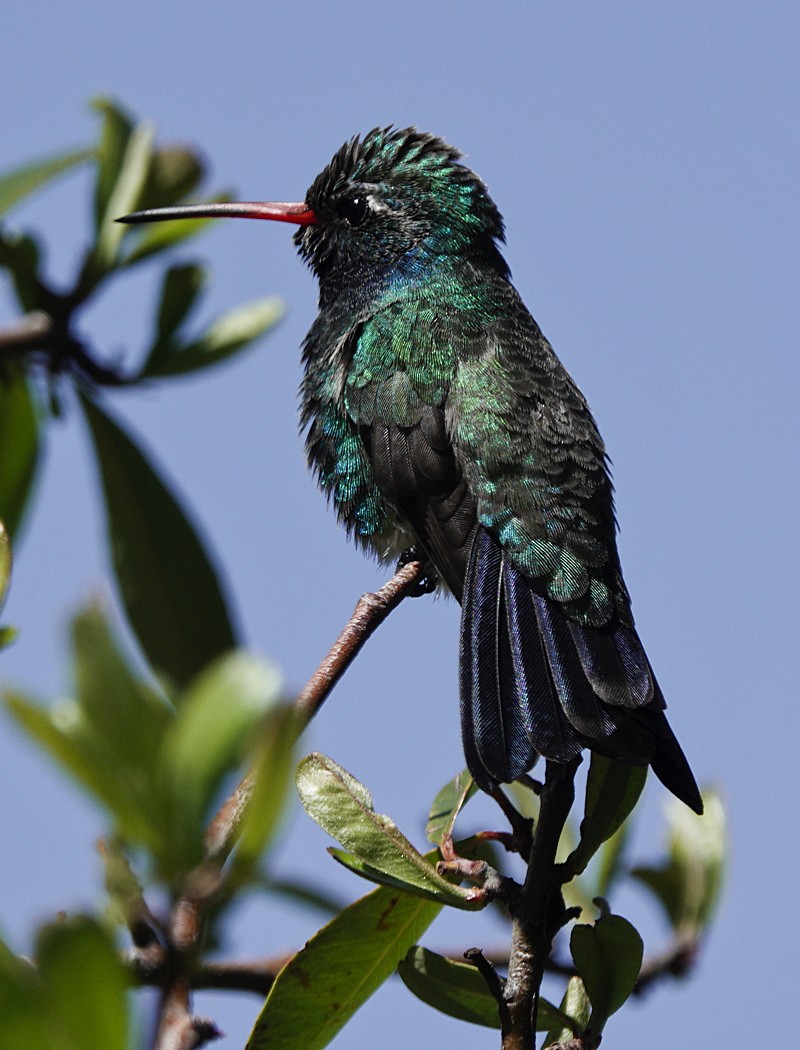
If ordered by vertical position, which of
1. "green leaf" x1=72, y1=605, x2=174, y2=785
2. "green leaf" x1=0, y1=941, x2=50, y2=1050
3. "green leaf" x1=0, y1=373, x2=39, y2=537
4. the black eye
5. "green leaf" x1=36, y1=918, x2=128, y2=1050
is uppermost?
the black eye

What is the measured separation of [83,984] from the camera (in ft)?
3.30

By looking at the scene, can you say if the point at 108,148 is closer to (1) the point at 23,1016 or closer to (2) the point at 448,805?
(2) the point at 448,805

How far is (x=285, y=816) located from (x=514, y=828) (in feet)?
→ 5.50

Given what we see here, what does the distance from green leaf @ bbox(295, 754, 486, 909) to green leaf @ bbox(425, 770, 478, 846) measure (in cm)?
30

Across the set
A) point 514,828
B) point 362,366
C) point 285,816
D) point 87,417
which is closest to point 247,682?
point 285,816

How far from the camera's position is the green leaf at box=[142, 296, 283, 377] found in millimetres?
2947

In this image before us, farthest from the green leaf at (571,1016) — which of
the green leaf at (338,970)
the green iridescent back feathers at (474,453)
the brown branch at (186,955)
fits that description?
the brown branch at (186,955)

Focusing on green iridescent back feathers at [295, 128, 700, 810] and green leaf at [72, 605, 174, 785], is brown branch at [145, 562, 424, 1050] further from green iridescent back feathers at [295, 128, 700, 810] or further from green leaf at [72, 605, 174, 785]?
green iridescent back feathers at [295, 128, 700, 810]

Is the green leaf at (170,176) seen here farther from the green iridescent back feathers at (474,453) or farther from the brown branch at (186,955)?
the brown branch at (186,955)

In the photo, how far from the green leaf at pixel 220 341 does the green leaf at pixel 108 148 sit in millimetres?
385

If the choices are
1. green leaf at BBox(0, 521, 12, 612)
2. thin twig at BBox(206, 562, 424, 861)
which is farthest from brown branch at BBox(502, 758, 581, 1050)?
green leaf at BBox(0, 521, 12, 612)

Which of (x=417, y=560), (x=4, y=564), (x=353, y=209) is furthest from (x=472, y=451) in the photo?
(x=4, y=564)

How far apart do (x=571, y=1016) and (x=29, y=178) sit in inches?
76.8

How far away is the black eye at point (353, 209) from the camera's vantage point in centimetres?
549
